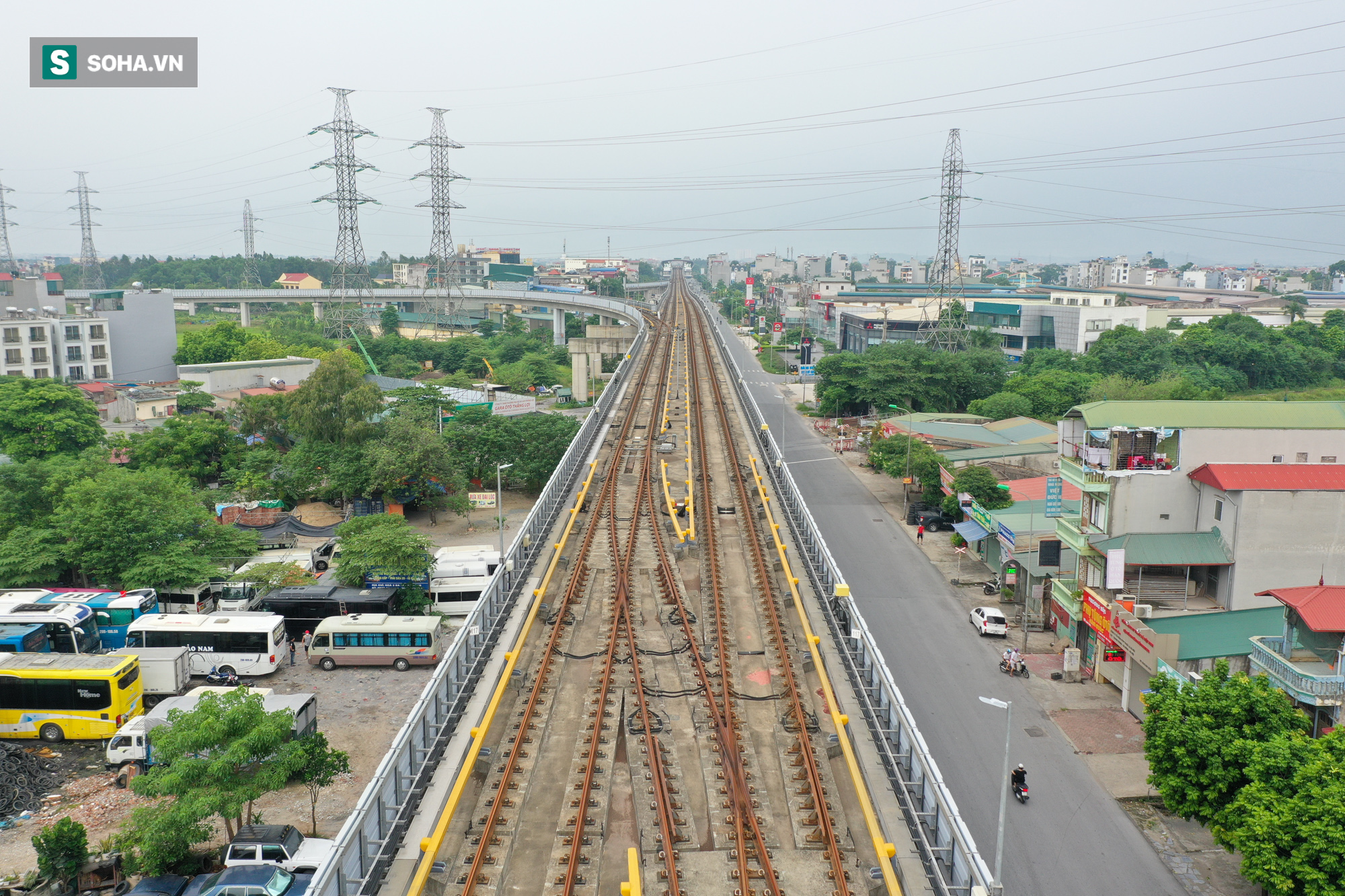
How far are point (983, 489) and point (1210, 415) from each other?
1014 cm

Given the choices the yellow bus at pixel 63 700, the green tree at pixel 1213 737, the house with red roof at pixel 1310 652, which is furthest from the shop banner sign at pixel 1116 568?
the yellow bus at pixel 63 700

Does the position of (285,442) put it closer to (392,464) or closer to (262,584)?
(392,464)

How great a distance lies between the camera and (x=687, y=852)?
1219 cm

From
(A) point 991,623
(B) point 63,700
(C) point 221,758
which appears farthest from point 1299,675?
(B) point 63,700

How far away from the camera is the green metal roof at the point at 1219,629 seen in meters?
18.5

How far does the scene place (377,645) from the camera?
22938mm

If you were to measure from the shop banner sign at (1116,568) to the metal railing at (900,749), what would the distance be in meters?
6.28

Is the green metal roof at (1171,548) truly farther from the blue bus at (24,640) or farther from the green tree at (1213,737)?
the blue bus at (24,640)

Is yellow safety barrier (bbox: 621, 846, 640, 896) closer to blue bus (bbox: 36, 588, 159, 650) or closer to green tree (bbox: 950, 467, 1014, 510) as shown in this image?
blue bus (bbox: 36, 588, 159, 650)

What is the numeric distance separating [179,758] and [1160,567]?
2044 cm

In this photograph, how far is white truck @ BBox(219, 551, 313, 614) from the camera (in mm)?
25234

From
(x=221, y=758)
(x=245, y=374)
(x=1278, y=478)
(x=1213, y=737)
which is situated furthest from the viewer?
(x=245, y=374)

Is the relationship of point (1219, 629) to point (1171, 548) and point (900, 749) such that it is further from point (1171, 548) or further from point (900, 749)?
point (900, 749)

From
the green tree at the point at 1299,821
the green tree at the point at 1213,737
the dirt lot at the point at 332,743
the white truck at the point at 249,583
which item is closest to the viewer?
the green tree at the point at 1299,821
